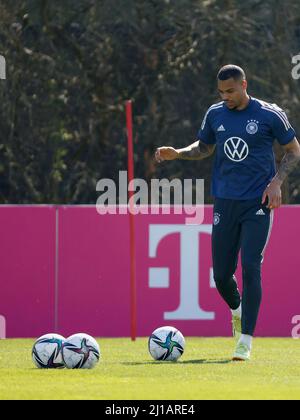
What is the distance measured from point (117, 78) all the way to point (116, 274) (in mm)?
8181

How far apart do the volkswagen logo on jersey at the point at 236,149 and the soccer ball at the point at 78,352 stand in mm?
1858

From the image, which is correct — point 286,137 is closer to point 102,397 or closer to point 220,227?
point 220,227

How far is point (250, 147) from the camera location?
965cm

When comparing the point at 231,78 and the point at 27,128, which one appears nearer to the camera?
the point at 231,78

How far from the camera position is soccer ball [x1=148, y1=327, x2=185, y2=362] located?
31.4 ft

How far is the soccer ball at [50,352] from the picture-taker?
9.00 metres

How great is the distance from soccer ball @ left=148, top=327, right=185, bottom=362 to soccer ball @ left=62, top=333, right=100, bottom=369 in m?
0.77

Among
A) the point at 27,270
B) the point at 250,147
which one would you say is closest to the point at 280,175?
the point at 250,147

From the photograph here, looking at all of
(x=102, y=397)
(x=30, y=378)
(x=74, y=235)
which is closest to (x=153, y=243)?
(x=74, y=235)

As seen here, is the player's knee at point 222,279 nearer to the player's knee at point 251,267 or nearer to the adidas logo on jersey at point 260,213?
the player's knee at point 251,267

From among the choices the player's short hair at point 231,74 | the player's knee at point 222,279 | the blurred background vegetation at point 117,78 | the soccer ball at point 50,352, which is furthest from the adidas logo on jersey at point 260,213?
the blurred background vegetation at point 117,78

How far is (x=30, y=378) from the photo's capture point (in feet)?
27.2

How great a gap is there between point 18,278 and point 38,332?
0.66 meters

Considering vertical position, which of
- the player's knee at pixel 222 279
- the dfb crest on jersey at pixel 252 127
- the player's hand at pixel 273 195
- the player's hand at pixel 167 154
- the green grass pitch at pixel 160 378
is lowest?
the green grass pitch at pixel 160 378
